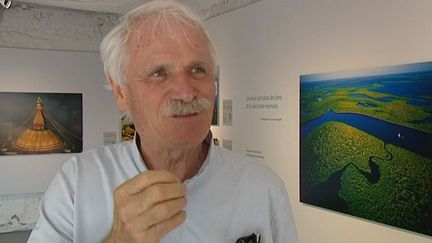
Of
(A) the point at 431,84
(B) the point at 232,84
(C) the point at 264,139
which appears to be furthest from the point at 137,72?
(B) the point at 232,84

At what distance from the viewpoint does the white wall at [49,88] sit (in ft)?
17.4

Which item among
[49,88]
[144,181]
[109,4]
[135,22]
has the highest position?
[109,4]

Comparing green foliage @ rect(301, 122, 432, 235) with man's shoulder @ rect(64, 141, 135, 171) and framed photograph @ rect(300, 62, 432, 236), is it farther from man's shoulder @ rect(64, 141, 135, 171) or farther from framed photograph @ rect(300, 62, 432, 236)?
man's shoulder @ rect(64, 141, 135, 171)

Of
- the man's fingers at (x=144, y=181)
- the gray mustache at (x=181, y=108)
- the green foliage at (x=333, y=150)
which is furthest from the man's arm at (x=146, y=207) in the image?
the green foliage at (x=333, y=150)

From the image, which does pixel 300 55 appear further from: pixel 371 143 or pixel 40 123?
pixel 40 123

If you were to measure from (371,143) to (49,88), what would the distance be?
13.9ft

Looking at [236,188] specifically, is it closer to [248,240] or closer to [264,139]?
[248,240]

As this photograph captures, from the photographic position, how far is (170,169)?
1.24 metres

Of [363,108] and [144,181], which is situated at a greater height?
[363,108]

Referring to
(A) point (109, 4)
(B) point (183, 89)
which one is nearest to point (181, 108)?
(B) point (183, 89)

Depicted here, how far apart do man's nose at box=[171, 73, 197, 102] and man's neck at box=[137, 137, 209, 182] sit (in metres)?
0.17

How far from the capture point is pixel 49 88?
551 cm

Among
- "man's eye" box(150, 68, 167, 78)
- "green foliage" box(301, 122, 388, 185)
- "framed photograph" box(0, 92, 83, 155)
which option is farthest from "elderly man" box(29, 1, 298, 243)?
"framed photograph" box(0, 92, 83, 155)

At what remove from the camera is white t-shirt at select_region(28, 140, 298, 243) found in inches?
45.9
